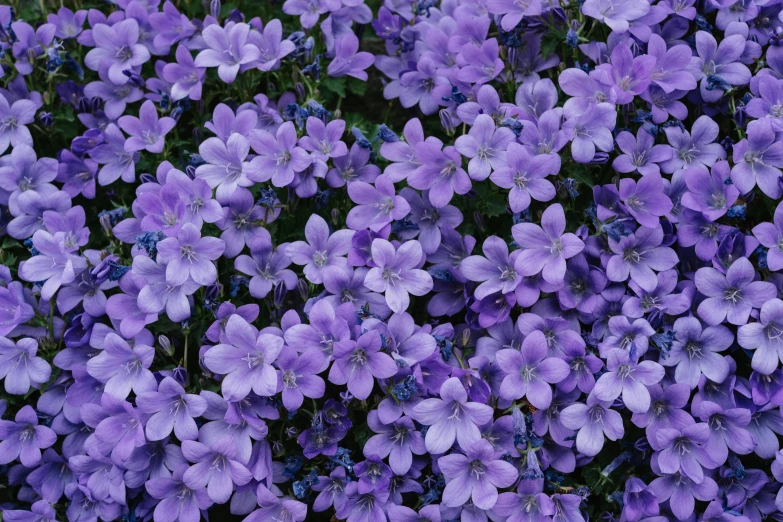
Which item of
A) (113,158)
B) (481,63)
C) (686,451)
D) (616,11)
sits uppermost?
(616,11)

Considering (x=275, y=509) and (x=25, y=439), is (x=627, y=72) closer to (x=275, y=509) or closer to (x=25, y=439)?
(x=275, y=509)

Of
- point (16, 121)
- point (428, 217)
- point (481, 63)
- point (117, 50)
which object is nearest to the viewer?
point (428, 217)

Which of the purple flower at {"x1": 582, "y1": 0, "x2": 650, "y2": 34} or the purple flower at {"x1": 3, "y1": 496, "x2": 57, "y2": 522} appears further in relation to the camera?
the purple flower at {"x1": 582, "y1": 0, "x2": 650, "y2": 34}

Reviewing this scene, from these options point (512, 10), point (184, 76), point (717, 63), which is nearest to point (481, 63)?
point (512, 10)

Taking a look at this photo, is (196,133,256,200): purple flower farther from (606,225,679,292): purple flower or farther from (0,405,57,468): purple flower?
(606,225,679,292): purple flower

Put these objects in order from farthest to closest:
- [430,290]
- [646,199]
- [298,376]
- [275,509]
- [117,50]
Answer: [117,50]
[430,290]
[646,199]
[275,509]
[298,376]

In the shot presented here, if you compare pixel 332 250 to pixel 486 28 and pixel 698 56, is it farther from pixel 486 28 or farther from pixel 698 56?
pixel 698 56

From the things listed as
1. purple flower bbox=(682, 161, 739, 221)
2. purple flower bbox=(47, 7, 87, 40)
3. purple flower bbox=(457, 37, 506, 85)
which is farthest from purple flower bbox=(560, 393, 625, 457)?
purple flower bbox=(47, 7, 87, 40)

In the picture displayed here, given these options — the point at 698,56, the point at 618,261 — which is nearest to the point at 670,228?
the point at 618,261

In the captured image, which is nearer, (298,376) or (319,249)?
(298,376)
